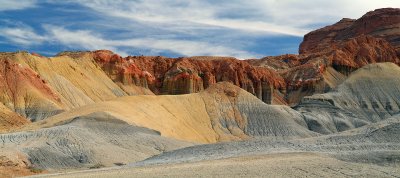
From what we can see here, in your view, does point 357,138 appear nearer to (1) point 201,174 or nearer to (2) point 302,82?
(1) point 201,174

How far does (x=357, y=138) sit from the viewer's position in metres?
42.4

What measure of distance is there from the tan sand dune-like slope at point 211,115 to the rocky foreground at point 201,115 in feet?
0.83

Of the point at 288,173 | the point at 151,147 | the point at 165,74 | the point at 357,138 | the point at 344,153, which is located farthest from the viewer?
the point at 165,74

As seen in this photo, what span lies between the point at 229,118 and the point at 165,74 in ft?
157

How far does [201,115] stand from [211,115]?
2279 mm

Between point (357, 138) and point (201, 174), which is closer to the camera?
point (201, 174)

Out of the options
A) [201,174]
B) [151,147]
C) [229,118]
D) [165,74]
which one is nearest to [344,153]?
[201,174]

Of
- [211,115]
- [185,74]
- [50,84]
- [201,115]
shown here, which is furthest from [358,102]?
[50,84]

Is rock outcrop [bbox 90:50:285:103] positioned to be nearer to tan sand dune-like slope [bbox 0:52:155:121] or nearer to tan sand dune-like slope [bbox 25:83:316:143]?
tan sand dune-like slope [bbox 0:52:155:121]

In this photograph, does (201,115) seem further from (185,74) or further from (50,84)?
(185,74)

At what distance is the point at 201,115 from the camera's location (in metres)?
99.8

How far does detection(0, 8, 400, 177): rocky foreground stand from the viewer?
34988mm

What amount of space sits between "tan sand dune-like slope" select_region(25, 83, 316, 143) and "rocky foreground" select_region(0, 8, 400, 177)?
25cm

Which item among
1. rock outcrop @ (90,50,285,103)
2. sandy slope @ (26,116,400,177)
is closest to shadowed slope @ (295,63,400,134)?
rock outcrop @ (90,50,285,103)
